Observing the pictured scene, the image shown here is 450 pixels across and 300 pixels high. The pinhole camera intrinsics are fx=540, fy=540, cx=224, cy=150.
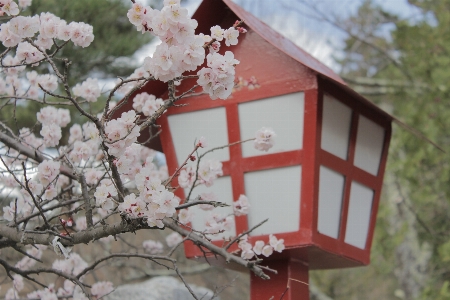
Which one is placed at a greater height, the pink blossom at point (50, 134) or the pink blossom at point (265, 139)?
the pink blossom at point (265, 139)

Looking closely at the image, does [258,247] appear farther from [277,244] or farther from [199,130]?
[199,130]

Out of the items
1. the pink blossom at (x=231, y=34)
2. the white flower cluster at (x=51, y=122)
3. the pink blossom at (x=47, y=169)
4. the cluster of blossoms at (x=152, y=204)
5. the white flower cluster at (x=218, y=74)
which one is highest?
the pink blossom at (x=231, y=34)

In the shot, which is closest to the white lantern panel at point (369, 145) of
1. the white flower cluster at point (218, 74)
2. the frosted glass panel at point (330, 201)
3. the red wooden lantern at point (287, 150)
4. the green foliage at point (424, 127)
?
the red wooden lantern at point (287, 150)

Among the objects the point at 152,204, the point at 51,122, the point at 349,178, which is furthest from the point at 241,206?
the point at 51,122

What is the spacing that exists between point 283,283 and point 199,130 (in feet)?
1.92

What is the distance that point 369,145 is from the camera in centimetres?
199

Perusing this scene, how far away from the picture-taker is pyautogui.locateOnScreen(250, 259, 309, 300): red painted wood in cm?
177

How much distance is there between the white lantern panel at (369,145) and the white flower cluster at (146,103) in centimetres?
72

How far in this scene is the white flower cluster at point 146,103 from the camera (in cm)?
188

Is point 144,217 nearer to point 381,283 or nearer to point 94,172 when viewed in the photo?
point 94,172

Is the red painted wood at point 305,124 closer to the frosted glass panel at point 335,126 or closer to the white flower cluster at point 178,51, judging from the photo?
the frosted glass panel at point 335,126

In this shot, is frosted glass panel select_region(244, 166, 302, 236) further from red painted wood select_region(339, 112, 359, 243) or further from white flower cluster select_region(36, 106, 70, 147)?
white flower cluster select_region(36, 106, 70, 147)

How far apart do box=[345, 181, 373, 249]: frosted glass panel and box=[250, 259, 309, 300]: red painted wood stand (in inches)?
8.1

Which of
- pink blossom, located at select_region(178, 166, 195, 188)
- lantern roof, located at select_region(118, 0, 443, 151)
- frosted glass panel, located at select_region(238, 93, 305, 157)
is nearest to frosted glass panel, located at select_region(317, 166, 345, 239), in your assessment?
frosted glass panel, located at select_region(238, 93, 305, 157)
